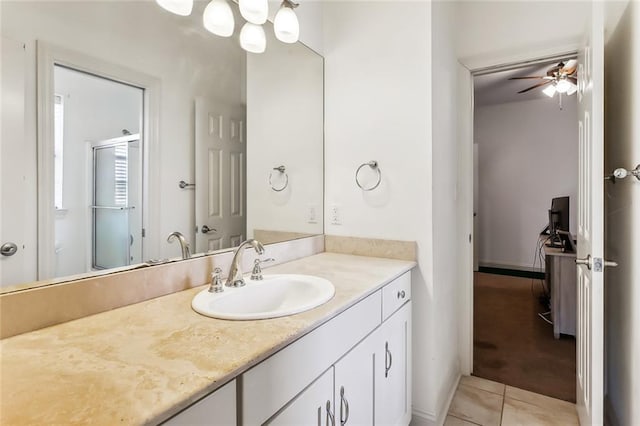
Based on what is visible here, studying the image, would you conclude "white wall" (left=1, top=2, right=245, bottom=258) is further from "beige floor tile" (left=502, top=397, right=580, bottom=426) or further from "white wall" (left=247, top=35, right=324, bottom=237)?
"beige floor tile" (left=502, top=397, right=580, bottom=426)

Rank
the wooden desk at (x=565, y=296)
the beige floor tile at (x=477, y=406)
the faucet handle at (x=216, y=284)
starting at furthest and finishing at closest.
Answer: the wooden desk at (x=565, y=296) < the beige floor tile at (x=477, y=406) < the faucet handle at (x=216, y=284)

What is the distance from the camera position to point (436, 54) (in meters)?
1.74

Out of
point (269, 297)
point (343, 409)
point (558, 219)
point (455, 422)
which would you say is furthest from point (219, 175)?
point (558, 219)

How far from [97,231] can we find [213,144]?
62 cm

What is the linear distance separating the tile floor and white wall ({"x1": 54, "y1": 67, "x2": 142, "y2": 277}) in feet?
6.14

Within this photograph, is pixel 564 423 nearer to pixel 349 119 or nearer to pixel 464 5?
pixel 349 119

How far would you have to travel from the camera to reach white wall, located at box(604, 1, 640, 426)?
1.27 metres

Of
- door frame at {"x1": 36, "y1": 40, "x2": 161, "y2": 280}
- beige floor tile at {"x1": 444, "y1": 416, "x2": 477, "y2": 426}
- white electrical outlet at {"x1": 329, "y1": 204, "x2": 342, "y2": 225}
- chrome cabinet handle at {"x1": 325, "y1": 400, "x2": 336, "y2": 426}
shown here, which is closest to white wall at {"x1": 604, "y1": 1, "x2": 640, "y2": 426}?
beige floor tile at {"x1": 444, "y1": 416, "x2": 477, "y2": 426}

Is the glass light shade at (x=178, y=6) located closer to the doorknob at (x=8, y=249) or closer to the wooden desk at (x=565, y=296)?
the doorknob at (x=8, y=249)

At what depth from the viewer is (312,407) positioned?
3.01 feet

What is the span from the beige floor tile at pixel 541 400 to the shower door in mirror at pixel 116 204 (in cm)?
217

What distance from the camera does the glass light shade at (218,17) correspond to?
134cm

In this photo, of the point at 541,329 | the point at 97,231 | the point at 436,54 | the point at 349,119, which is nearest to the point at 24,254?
the point at 97,231

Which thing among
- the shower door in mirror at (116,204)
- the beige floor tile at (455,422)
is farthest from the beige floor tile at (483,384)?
the shower door in mirror at (116,204)
